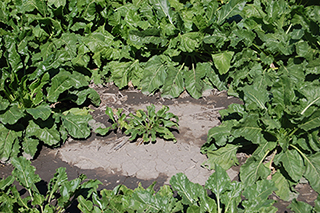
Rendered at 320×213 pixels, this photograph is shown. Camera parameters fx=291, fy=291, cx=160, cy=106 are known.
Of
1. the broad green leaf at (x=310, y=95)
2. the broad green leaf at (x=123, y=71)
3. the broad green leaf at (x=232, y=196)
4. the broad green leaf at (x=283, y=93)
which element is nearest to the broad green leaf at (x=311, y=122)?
the broad green leaf at (x=310, y=95)

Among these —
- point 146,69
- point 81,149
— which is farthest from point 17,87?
point 146,69

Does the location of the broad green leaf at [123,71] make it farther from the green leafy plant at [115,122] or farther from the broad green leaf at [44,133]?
the broad green leaf at [44,133]

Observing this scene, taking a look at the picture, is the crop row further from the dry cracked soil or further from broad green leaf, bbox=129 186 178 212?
broad green leaf, bbox=129 186 178 212

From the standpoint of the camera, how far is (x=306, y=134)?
3.75 meters

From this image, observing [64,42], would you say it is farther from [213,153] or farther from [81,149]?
[213,153]

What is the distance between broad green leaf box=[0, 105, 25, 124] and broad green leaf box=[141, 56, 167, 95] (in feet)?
6.80

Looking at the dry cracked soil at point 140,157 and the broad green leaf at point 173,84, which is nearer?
the dry cracked soil at point 140,157

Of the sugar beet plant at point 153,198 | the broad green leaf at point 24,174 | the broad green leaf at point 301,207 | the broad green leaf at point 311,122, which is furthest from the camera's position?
the broad green leaf at point 311,122

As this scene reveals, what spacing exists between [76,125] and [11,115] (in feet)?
2.91

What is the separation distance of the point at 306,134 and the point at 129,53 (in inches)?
125

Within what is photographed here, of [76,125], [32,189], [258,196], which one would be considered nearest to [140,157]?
[76,125]

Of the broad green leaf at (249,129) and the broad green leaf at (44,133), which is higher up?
the broad green leaf at (249,129)

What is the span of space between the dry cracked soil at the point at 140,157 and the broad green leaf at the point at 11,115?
25.9 inches

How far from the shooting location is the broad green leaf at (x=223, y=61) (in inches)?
190
